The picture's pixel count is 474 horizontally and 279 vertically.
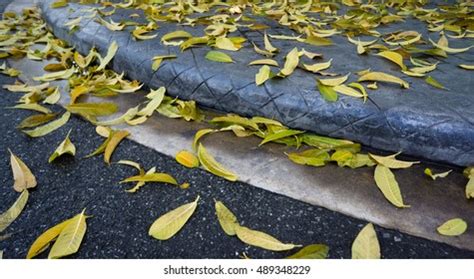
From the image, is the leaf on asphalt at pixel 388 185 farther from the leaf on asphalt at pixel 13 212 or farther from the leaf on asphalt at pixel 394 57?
the leaf on asphalt at pixel 13 212

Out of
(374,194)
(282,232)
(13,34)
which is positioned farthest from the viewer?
(13,34)

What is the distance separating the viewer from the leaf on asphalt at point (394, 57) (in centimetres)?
157

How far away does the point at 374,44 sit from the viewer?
1867 millimetres

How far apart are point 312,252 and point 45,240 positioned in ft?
2.20

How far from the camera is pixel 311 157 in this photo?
1268mm

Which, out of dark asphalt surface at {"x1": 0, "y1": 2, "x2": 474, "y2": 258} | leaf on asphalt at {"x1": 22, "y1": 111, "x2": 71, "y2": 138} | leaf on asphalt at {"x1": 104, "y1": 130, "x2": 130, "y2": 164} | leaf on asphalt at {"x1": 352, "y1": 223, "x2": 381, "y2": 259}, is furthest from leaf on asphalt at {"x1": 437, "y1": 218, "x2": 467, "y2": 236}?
leaf on asphalt at {"x1": 22, "y1": 111, "x2": 71, "y2": 138}

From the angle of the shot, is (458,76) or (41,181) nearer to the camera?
(41,181)

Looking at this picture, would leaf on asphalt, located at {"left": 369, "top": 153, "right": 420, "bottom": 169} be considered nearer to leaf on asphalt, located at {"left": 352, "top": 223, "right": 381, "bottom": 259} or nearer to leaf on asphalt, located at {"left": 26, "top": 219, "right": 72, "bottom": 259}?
leaf on asphalt, located at {"left": 352, "top": 223, "right": 381, "bottom": 259}

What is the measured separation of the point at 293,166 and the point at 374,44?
3.16 feet

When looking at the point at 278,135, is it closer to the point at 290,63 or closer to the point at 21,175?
the point at 290,63

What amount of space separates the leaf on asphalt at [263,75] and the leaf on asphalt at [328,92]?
0.68 ft

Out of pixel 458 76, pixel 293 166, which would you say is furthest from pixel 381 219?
pixel 458 76
